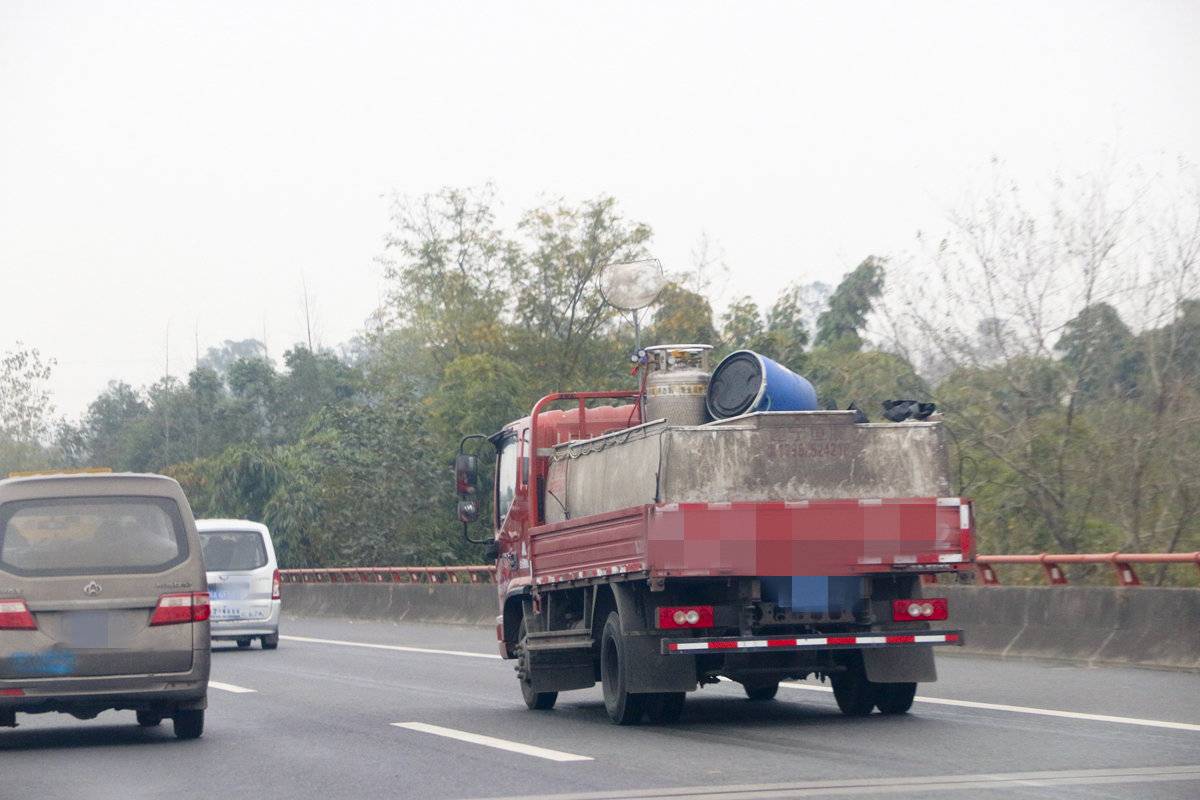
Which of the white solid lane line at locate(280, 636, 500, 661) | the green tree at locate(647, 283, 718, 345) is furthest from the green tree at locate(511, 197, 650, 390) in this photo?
the white solid lane line at locate(280, 636, 500, 661)

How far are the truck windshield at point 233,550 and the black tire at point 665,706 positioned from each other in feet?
45.0

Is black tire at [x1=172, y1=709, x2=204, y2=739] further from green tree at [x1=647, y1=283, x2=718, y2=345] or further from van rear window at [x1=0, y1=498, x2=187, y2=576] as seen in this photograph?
green tree at [x1=647, y1=283, x2=718, y2=345]

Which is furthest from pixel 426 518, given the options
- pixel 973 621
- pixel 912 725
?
pixel 912 725

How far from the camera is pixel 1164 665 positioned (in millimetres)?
15102

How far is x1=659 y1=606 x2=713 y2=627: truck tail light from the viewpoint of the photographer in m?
11.1

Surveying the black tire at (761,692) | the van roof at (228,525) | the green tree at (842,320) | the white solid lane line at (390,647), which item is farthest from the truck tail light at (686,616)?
the green tree at (842,320)

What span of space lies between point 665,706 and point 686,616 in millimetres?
1003

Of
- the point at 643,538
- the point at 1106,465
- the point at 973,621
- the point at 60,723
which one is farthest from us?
the point at 1106,465

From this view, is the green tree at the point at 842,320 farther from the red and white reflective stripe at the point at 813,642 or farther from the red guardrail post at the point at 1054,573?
the red and white reflective stripe at the point at 813,642

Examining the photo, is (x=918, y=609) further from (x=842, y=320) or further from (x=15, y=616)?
(x=842, y=320)

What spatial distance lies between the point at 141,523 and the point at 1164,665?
8.94m

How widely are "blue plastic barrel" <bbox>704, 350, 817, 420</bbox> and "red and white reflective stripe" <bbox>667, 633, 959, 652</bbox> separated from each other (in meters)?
1.83

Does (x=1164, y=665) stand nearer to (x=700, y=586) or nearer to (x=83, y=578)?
(x=700, y=586)

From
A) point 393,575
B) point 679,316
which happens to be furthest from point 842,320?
point 393,575
